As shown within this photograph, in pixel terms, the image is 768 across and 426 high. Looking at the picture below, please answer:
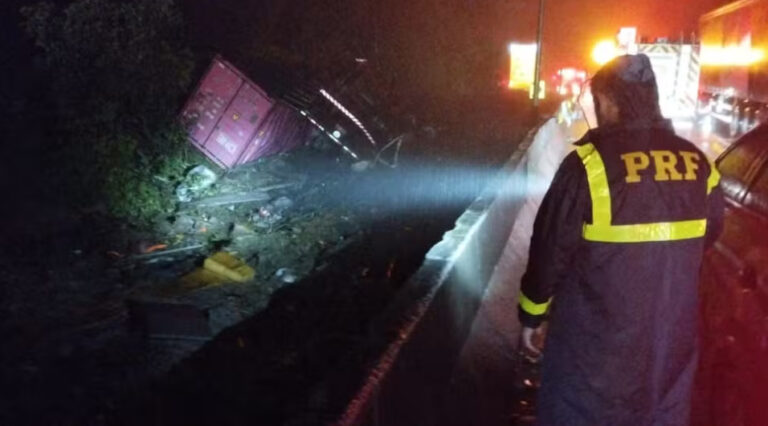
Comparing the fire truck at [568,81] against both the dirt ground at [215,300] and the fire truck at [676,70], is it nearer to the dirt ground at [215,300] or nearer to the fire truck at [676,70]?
the fire truck at [676,70]

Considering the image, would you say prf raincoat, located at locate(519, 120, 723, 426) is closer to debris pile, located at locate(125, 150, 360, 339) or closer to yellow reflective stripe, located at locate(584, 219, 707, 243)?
yellow reflective stripe, located at locate(584, 219, 707, 243)

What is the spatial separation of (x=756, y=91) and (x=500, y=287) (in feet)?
31.6

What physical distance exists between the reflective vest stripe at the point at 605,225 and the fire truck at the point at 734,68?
11455 mm

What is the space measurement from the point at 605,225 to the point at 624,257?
0.14 meters

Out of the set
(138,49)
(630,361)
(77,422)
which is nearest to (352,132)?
(138,49)

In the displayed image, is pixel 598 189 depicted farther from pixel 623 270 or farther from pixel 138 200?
pixel 138 200

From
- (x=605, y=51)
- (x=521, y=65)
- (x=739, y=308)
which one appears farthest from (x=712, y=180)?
(x=521, y=65)

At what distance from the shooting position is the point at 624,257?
2.58 metres

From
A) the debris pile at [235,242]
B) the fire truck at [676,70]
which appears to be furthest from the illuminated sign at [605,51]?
the debris pile at [235,242]

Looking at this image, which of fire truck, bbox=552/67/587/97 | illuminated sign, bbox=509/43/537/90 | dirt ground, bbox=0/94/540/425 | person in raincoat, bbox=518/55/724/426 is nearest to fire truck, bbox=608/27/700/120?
illuminated sign, bbox=509/43/537/90

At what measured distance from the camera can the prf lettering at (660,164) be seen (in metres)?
2.53

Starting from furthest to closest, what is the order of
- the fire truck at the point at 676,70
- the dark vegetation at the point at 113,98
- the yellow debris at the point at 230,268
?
the fire truck at the point at 676,70
the dark vegetation at the point at 113,98
the yellow debris at the point at 230,268

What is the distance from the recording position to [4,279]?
27.6ft

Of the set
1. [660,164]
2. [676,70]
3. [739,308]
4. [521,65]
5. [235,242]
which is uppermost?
[521,65]
